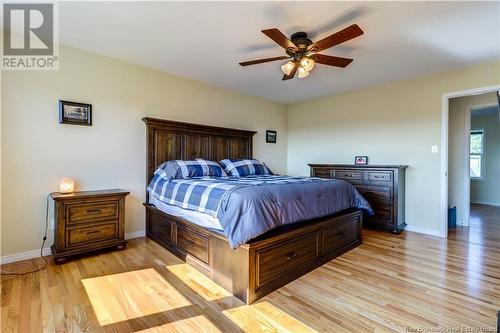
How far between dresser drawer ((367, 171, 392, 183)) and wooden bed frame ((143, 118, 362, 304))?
0.99 m

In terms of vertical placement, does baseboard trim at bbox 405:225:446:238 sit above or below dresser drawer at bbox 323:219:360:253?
below

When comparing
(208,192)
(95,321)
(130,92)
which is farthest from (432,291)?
(130,92)

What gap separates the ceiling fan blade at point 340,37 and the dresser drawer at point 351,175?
239 centimetres

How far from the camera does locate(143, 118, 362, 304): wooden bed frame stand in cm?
197

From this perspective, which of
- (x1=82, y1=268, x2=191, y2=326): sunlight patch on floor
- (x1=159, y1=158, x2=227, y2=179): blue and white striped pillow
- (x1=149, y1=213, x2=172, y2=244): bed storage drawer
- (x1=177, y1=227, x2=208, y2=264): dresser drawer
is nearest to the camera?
(x1=82, y1=268, x2=191, y2=326): sunlight patch on floor

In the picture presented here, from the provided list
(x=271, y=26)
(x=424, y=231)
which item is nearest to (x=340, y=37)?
(x=271, y=26)

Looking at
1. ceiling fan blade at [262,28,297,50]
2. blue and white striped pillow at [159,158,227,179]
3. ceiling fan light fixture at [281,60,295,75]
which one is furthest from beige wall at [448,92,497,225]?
blue and white striped pillow at [159,158,227,179]

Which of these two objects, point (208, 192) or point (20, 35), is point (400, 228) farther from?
point (20, 35)

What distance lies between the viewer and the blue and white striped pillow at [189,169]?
321 cm

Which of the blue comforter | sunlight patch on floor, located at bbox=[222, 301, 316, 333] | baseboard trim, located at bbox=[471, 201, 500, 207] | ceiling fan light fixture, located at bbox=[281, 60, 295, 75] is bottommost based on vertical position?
sunlight patch on floor, located at bbox=[222, 301, 316, 333]

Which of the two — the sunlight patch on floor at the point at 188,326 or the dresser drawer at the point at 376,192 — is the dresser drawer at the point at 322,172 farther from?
the sunlight patch on floor at the point at 188,326

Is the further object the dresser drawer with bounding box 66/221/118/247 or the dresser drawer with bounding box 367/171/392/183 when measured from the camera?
the dresser drawer with bounding box 367/171/392/183

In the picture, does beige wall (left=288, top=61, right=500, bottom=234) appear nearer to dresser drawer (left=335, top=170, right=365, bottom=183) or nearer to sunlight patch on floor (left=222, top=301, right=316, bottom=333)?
dresser drawer (left=335, top=170, right=365, bottom=183)

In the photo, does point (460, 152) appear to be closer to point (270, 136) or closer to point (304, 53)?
point (270, 136)
